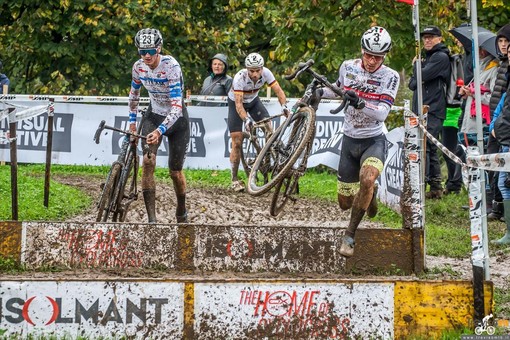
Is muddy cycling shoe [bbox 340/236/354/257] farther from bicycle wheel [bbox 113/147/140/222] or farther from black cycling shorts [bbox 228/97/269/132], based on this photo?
black cycling shorts [bbox 228/97/269/132]

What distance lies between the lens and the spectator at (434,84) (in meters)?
14.8

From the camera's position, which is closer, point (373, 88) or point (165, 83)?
point (373, 88)

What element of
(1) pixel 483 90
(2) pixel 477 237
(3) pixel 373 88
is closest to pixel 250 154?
(1) pixel 483 90

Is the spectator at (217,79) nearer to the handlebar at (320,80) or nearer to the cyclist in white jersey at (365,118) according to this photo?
the cyclist in white jersey at (365,118)

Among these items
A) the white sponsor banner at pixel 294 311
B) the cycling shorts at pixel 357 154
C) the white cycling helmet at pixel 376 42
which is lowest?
the white sponsor banner at pixel 294 311

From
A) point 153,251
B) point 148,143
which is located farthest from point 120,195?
point 153,251

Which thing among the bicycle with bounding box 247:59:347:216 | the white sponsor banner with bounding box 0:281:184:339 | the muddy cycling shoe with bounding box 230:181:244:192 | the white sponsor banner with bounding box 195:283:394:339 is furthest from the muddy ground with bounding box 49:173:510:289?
the white sponsor banner with bounding box 0:281:184:339

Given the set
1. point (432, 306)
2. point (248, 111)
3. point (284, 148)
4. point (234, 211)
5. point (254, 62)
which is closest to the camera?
point (432, 306)

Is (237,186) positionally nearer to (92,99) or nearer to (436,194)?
(436,194)

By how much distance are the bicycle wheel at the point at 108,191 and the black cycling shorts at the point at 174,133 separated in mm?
507

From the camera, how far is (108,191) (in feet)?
36.6

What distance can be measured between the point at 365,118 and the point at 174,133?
263 centimetres

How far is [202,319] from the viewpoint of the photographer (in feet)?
24.4

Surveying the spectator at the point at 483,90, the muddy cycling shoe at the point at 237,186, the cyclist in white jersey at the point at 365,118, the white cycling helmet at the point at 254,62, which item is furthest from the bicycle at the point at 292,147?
the muddy cycling shoe at the point at 237,186
